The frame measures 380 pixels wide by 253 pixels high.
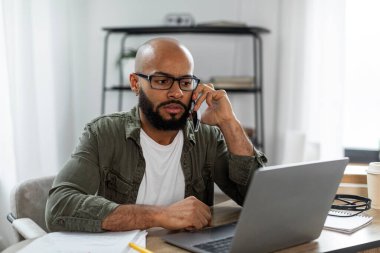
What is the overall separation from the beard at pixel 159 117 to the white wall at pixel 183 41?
73.8 inches

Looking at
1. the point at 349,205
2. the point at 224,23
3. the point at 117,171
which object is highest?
the point at 224,23

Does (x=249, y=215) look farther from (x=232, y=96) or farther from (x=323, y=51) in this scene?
(x=232, y=96)

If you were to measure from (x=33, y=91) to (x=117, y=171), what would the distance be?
1430 mm

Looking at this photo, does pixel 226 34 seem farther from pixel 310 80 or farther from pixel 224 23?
pixel 310 80

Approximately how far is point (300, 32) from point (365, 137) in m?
0.78

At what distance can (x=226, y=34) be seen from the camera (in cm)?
352

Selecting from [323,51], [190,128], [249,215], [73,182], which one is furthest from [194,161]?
[323,51]

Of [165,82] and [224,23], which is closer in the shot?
[165,82]

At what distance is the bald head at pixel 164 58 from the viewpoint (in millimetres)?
1632

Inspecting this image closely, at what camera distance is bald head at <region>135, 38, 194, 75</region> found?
5.36 feet

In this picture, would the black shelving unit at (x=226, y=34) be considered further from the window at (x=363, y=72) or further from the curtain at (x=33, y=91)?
→ the window at (x=363, y=72)

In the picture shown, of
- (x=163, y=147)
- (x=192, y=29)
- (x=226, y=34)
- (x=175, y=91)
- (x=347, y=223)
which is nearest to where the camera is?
(x=347, y=223)

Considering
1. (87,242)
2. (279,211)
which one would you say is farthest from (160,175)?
(279,211)

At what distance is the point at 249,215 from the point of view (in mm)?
1068
